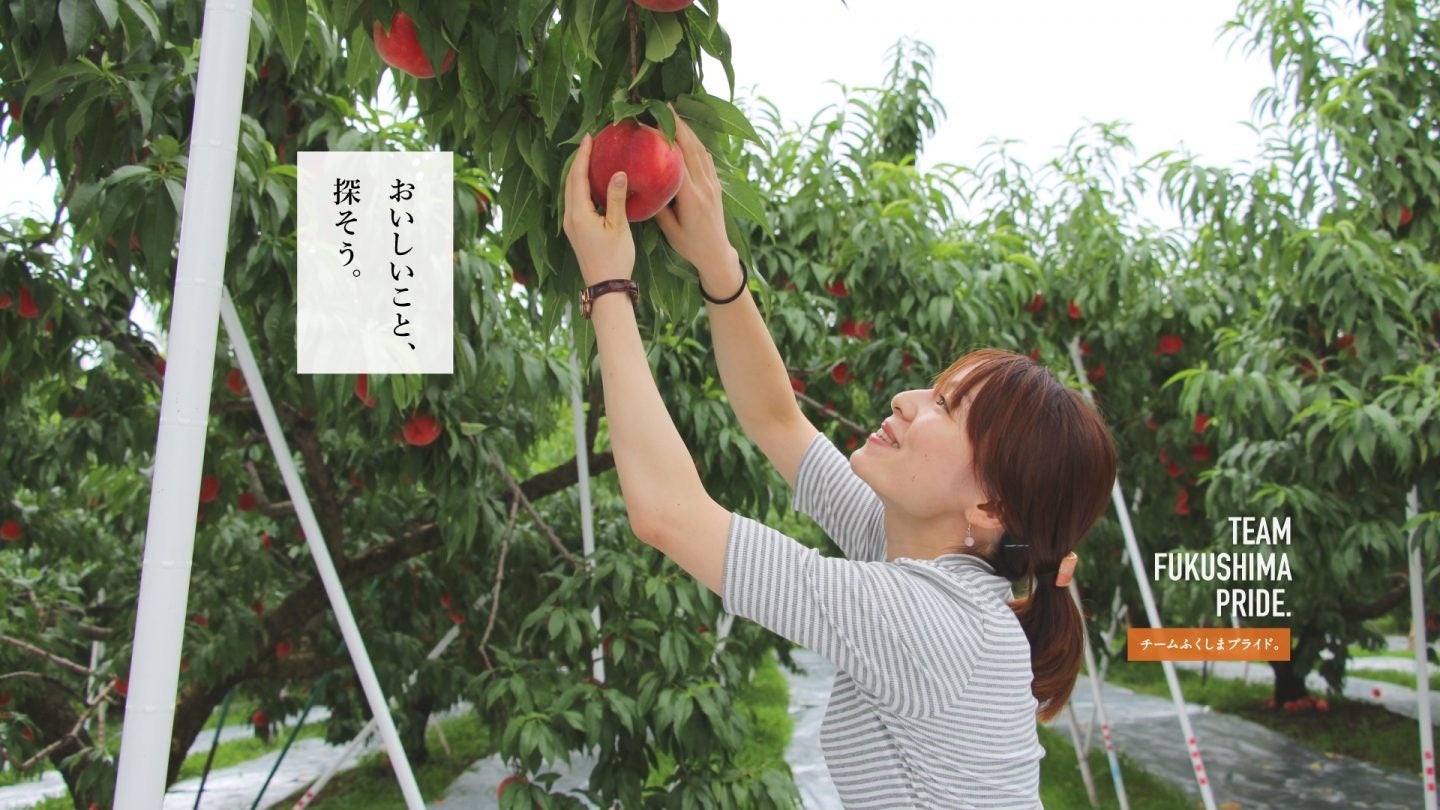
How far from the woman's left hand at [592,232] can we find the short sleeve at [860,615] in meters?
0.20

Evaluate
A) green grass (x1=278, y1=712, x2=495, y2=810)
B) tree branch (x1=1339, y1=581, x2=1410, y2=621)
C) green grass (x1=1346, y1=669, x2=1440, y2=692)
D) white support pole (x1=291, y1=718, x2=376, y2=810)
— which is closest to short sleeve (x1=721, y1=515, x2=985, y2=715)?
white support pole (x1=291, y1=718, x2=376, y2=810)

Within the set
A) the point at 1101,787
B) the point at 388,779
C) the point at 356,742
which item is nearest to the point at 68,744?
the point at 356,742

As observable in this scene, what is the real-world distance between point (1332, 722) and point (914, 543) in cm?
651

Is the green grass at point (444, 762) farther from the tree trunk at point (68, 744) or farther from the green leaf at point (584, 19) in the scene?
the green leaf at point (584, 19)

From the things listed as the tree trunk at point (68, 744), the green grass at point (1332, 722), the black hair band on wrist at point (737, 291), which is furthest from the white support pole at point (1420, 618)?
the tree trunk at point (68, 744)

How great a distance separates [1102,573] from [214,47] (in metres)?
5.09

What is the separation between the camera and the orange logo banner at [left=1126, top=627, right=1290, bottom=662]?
325 centimetres

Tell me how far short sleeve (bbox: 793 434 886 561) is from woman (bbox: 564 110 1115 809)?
0.08m

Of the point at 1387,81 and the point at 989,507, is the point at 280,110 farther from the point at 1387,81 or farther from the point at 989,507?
the point at 1387,81

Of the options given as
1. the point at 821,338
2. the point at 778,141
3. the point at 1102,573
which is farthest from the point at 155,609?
the point at 1102,573

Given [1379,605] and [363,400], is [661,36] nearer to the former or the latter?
[363,400]

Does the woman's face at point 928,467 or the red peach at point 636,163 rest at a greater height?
the red peach at point 636,163

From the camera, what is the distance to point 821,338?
322cm

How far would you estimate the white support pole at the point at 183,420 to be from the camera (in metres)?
0.77
